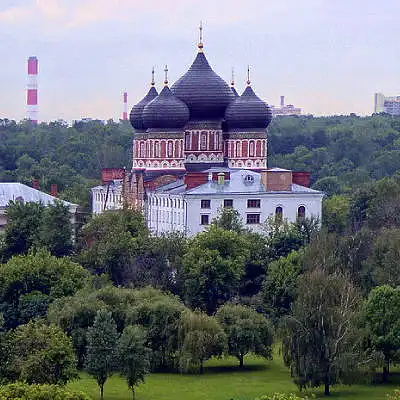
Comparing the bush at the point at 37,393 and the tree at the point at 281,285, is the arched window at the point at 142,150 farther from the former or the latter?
the bush at the point at 37,393

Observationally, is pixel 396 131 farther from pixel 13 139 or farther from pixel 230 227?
pixel 230 227

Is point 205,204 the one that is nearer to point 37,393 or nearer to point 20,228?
point 20,228

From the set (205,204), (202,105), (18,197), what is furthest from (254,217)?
(18,197)

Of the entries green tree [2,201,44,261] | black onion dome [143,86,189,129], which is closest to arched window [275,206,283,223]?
black onion dome [143,86,189,129]

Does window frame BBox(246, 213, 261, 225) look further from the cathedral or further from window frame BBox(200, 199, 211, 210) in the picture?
window frame BBox(200, 199, 211, 210)

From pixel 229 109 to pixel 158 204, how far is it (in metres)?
5.18

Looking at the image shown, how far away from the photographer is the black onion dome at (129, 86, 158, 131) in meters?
75.5

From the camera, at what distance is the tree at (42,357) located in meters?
44.9

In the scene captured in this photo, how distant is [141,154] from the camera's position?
242 ft

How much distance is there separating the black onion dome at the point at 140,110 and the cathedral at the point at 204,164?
7 cm

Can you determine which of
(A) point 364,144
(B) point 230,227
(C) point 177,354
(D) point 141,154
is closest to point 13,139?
(A) point 364,144

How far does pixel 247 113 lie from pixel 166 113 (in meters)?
3.27

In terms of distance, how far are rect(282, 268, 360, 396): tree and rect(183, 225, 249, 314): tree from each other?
11020 millimetres

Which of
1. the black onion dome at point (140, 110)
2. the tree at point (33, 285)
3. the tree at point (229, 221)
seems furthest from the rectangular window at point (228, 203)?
the tree at point (33, 285)
